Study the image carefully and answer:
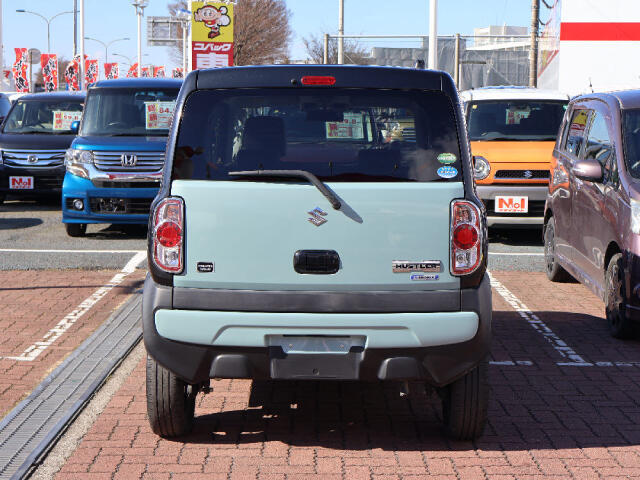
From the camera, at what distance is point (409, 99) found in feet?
15.5

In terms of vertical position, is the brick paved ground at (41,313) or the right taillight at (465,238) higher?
the right taillight at (465,238)

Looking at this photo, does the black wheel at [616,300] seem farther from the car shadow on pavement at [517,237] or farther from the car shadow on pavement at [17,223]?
the car shadow on pavement at [17,223]

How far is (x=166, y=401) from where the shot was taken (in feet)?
16.1

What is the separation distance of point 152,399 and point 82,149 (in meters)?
8.61

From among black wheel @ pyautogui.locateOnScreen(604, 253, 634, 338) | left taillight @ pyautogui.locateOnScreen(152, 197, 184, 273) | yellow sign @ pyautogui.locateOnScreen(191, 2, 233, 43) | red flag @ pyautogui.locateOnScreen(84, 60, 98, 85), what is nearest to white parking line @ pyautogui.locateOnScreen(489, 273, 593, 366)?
black wheel @ pyautogui.locateOnScreen(604, 253, 634, 338)

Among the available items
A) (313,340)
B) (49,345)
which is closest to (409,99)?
(313,340)

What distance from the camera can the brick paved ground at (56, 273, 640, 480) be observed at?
4668 millimetres

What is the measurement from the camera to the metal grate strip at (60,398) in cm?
481

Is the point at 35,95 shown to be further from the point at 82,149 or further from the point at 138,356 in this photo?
the point at 138,356

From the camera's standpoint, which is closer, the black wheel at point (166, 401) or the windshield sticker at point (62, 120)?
the black wheel at point (166, 401)

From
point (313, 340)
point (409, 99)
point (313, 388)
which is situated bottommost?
point (313, 388)

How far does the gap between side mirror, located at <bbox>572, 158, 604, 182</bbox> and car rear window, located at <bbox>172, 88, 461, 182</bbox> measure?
3.34 meters

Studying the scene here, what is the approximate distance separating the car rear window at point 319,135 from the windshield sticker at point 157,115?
8945 mm

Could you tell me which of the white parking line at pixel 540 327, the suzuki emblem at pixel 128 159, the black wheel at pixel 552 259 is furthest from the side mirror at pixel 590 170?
the suzuki emblem at pixel 128 159
